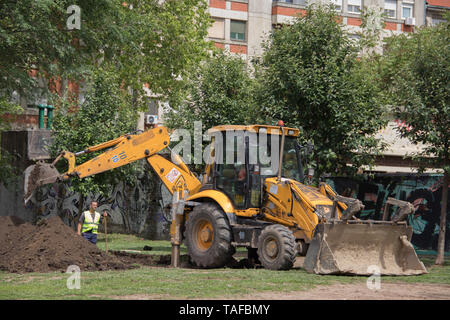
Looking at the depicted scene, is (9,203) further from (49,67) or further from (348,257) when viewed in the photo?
(348,257)

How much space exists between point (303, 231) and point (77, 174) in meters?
5.81

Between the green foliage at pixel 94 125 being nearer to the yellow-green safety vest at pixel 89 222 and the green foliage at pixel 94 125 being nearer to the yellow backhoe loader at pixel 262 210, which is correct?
the yellow-green safety vest at pixel 89 222

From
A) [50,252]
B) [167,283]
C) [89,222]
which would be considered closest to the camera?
[167,283]

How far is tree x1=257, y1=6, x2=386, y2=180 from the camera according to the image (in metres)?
20.5

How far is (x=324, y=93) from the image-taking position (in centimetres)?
2056

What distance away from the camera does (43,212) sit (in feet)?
117

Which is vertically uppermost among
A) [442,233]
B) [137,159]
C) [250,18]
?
[250,18]

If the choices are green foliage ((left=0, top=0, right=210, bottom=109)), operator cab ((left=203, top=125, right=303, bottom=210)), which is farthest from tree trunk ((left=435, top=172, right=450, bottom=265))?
green foliage ((left=0, top=0, right=210, bottom=109))

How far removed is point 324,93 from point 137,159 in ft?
19.8

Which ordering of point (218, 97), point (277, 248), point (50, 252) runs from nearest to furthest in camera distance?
1. point (277, 248)
2. point (50, 252)
3. point (218, 97)

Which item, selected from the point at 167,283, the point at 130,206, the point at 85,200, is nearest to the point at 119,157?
the point at 167,283

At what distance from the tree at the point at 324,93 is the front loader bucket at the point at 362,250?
235 inches

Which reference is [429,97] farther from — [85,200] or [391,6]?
[391,6]
